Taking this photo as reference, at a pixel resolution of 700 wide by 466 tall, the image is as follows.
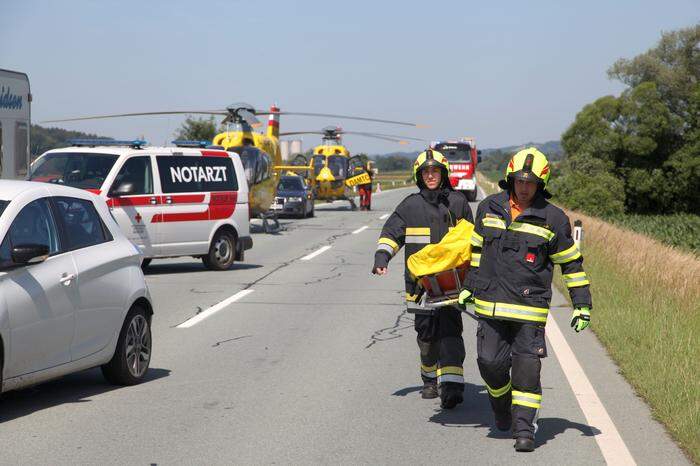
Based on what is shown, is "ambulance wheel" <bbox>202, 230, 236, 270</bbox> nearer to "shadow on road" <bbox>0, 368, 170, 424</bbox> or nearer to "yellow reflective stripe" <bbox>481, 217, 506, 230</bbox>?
"shadow on road" <bbox>0, 368, 170, 424</bbox>

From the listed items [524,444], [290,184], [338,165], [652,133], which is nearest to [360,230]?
[290,184]

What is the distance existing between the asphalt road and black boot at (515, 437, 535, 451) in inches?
2.2

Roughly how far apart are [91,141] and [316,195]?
3090 cm

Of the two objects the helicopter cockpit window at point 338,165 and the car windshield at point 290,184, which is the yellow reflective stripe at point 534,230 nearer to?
the car windshield at point 290,184

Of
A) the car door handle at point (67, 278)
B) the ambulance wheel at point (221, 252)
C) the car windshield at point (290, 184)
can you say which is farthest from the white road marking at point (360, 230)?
the car door handle at point (67, 278)

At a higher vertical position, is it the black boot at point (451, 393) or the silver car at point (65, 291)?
the silver car at point (65, 291)

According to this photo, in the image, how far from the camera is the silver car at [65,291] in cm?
670

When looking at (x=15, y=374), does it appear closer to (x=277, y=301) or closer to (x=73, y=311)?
(x=73, y=311)

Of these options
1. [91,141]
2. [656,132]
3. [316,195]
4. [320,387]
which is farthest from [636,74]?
[320,387]

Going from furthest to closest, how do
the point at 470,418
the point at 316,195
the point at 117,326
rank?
1. the point at 316,195
2. the point at 117,326
3. the point at 470,418

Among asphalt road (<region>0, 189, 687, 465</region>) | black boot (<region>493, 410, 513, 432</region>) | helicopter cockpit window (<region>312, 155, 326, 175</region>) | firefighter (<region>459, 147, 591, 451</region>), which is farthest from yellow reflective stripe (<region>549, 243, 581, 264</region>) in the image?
helicopter cockpit window (<region>312, 155, 326, 175</region>)

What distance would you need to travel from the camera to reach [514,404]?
6.38 meters

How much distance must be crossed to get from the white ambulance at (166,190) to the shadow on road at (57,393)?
7642 mm

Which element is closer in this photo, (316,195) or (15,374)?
(15,374)
